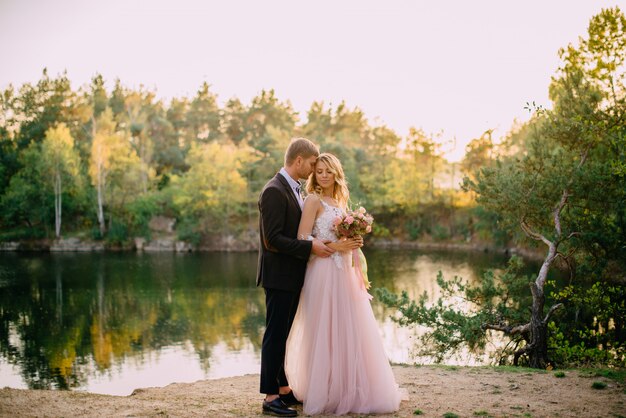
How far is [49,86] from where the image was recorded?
47.0m

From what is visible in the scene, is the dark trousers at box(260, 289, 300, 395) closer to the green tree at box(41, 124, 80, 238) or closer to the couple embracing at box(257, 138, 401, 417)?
the couple embracing at box(257, 138, 401, 417)

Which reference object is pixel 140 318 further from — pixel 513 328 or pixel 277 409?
pixel 277 409

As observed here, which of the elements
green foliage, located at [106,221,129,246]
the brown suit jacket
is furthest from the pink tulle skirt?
green foliage, located at [106,221,129,246]

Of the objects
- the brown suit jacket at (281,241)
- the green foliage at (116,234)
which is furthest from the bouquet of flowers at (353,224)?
the green foliage at (116,234)

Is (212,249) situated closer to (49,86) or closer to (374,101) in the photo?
(49,86)

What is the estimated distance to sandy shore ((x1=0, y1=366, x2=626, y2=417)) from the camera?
496cm

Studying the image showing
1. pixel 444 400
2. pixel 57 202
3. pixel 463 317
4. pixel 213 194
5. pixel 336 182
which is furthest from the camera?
pixel 213 194

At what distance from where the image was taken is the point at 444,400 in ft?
17.7

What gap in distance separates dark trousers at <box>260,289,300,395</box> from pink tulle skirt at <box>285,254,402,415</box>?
229mm

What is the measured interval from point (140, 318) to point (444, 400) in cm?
1413

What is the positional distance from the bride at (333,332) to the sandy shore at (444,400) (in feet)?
1.15

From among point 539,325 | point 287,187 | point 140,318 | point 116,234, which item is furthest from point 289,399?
point 116,234

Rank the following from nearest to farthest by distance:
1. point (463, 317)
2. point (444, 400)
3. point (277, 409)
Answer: point (277, 409), point (444, 400), point (463, 317)

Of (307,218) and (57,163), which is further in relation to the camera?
(57,163)
